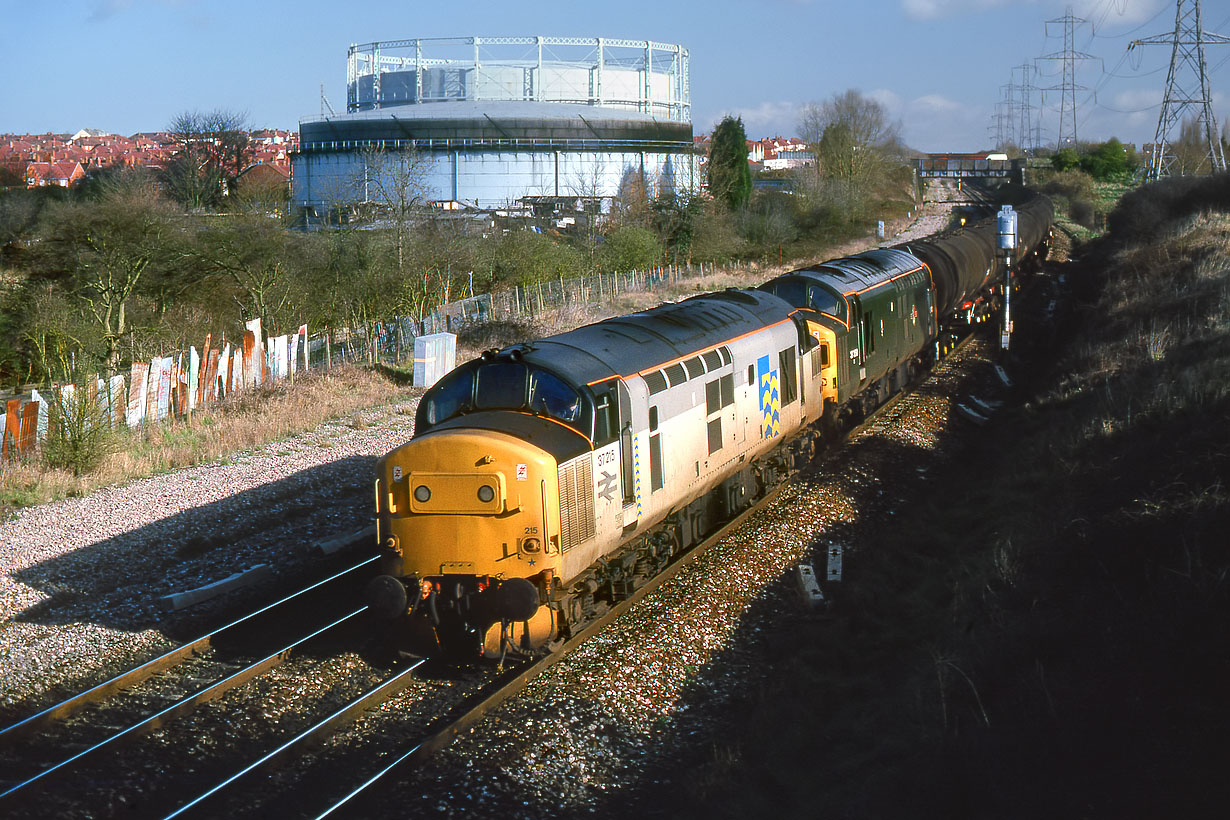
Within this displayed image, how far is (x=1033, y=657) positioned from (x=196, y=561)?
35.7 ft

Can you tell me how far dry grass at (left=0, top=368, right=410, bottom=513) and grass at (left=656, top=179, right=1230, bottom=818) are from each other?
40.7 feet

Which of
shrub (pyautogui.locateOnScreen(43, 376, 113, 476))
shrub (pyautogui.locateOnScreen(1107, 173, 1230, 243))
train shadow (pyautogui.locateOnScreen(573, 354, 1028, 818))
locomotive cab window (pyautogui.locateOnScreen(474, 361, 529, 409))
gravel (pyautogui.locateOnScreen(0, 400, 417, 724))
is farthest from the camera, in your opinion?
shrub (pyautogui.locateOnScreen(1107, 173, 1230, 243))

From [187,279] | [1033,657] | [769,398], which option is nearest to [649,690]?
[1033,657]

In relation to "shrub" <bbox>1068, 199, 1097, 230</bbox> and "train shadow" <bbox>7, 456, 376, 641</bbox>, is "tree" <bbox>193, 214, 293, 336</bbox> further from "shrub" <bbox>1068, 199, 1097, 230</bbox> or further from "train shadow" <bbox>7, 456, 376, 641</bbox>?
"shrub" <bbox>1068, 199, 1097, 230</bbox>

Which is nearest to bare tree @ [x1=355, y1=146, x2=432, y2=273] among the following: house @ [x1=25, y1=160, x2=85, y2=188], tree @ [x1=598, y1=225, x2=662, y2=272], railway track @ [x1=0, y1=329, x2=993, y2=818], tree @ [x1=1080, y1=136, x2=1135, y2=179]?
tree @ [x1=598, y1=225, x2=662, y2=272]

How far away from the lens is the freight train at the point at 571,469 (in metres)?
10.7

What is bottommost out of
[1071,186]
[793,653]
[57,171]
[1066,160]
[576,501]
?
[793,653]

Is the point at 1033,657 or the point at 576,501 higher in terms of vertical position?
the point at 576,501

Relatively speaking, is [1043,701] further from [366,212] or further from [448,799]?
[366,212]

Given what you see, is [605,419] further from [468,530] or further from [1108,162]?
[1108,162]

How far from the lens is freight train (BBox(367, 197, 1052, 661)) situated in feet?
35.0

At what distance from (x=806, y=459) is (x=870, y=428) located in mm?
4115

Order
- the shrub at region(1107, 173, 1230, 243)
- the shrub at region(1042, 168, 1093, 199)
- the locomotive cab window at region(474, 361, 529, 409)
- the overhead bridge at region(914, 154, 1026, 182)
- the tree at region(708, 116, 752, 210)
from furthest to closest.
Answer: the overhead bridge at region(914, 154, 1026, 182)
the shrub at region(1042, 168, 1093, 199)
the tree at region(708, 116, 752, 210)
the shrub at region(1107, 173, 1230, 243)
the locomotive cab window at region(474, 361, 529, 409)

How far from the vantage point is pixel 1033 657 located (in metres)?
9.51
